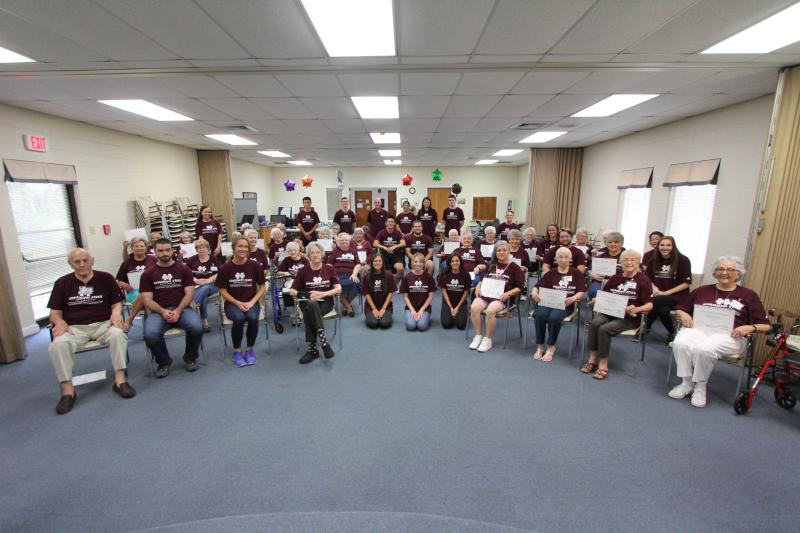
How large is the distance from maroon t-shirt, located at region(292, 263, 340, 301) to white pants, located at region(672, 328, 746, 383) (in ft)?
11.9

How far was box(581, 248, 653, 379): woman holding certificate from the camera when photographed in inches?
138

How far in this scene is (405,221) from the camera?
23.4 ft

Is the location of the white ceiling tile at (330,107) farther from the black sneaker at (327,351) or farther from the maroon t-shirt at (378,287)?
the black sneaker at (327,351)

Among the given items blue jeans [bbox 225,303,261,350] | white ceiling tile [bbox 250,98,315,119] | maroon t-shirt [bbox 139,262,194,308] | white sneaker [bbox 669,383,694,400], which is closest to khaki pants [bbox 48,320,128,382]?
maroon t-shirt [bbox 139,262,194,308]

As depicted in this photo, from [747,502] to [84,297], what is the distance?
212 inches

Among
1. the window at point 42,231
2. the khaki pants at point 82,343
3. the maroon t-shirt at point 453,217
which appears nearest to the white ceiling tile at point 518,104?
the maroon t-shirt at point 453,217

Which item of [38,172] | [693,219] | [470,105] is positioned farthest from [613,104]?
[38,172]

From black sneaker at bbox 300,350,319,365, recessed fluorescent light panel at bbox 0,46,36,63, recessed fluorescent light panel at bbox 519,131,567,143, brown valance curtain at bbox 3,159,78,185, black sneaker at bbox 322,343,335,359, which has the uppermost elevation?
recessed fluorescent light panel at bbox 519,131,567,143

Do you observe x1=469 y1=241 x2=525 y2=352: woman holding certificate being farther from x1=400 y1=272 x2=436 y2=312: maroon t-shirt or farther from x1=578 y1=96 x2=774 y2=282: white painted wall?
x1=578 y1=96 x2=774 y2=282: white painted wall

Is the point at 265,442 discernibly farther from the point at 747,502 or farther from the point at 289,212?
the point at 289,212

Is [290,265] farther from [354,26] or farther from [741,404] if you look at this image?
[741,404]

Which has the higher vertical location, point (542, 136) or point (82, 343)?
point (542, 136)

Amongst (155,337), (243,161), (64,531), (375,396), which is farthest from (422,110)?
(243,161)

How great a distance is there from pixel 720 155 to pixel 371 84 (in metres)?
5.09
